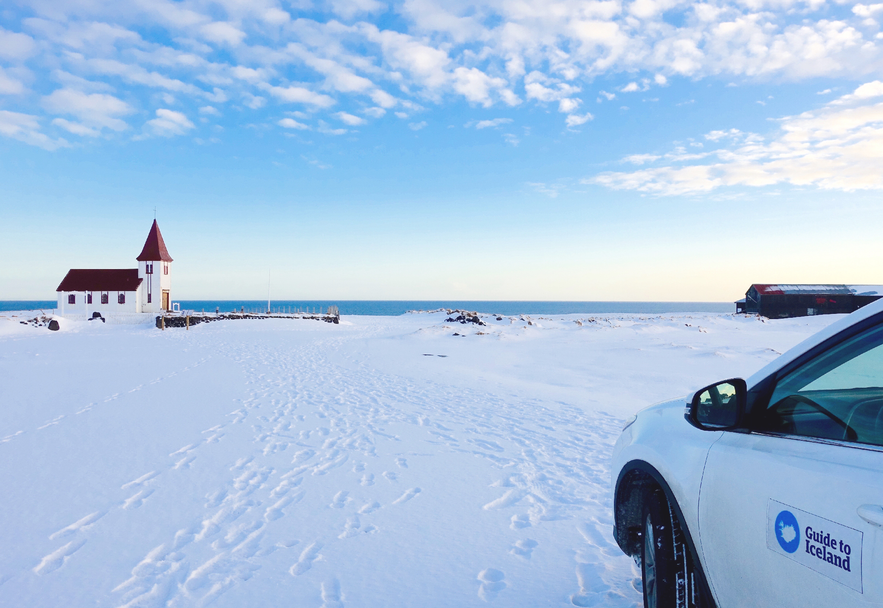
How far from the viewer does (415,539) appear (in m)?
4.28

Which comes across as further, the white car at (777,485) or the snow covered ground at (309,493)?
the snow covered ground at (309,493)

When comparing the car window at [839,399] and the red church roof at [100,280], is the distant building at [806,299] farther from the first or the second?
the red church roof at [100,280]

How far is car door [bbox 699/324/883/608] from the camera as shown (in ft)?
5.26

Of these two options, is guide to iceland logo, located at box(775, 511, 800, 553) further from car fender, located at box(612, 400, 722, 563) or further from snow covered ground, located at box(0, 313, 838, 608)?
snow covered ground, located at box(0, 313, 838, 608)

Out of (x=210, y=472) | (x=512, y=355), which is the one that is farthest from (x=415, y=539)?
(x=512, y=355)

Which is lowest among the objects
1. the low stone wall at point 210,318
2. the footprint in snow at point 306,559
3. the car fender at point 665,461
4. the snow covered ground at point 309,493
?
the snow covered ground at point 309,493

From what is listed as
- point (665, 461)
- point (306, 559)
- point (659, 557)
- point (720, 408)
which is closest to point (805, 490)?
point (720, 408)

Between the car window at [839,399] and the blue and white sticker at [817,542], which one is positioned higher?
the car window at [839,399]

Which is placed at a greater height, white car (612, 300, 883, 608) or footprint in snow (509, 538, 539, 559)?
white car (612, 300, 883, 608)

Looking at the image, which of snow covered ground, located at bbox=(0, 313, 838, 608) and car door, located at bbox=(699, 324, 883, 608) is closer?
car door, located at bbox=(699, 324, 883, 608)

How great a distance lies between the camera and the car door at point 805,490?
1.60 m

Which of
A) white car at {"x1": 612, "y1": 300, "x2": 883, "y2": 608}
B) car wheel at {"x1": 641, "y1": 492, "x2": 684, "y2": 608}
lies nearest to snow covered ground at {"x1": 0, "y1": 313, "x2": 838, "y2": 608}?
car wheel at {"x1": 641, "y1": 492, "x2": 684, "y2": 608}

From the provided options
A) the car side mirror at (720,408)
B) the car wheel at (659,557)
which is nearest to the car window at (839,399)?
the car side mirror at (720,408)

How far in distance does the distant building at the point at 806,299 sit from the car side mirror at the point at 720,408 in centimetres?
6454
